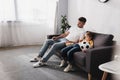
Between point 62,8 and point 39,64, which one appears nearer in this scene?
point 39,64

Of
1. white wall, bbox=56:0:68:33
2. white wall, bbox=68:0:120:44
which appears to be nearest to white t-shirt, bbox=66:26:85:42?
white wall, bbox=68:0:120:44

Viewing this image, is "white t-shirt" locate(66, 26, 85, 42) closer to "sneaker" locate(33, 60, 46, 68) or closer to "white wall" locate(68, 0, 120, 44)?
"white wall" locate(68, 0, 120, 44)

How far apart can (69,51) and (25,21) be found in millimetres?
2346

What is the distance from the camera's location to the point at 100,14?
3.48m

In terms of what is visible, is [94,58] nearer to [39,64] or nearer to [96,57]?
[96,57]

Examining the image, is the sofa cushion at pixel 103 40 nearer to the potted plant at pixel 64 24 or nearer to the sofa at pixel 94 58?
the sofa at pixel 94 58

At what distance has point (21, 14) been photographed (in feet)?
15.4

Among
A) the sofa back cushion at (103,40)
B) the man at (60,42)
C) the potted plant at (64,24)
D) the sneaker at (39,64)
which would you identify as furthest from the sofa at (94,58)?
the potted plant at (64,24)

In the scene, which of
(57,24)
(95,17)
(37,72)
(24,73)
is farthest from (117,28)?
(57,24)

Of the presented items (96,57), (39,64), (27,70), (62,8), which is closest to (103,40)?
(96,57)

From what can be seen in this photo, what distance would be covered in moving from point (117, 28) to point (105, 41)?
460 mm

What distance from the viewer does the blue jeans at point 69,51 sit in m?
2.87

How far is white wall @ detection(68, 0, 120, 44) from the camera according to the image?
3.10 m

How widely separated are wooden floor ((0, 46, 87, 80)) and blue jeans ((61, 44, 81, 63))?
271mm
